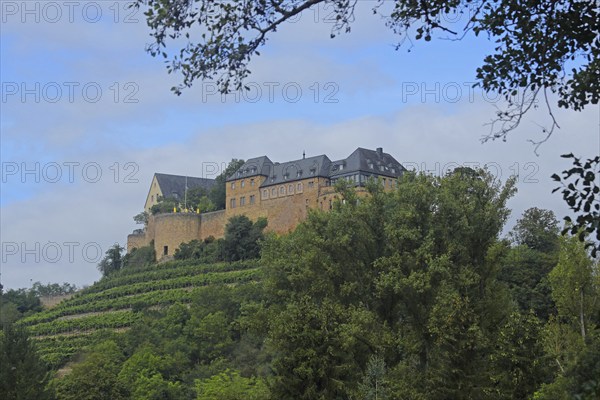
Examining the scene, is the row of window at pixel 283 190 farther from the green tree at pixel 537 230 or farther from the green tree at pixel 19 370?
the green tree at pixel 19 370

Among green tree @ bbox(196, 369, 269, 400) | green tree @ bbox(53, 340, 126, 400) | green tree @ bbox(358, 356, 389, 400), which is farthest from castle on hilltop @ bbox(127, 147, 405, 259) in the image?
green tree @ bbox(358, 356, 389, 400)

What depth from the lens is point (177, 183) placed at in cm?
12088

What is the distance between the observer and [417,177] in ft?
130

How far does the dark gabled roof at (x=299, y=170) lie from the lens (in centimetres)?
8938

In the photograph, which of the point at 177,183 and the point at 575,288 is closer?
the point at 575,288

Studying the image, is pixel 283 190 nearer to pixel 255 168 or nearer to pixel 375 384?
pixel 255 168

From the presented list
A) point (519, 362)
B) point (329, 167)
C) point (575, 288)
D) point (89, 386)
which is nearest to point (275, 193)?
point (329, 167)

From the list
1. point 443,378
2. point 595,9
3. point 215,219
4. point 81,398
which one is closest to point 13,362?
point 81,398

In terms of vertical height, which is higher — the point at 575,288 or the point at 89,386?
the point at 575,288

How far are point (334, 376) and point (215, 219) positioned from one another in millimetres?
65908

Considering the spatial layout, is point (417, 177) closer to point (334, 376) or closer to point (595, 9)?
point (334, 376)

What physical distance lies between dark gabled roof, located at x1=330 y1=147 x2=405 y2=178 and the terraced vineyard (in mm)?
11410

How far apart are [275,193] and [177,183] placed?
3199 centimetres

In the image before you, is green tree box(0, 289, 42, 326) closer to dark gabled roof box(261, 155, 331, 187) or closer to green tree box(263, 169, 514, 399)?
dark gabled roof box(261, 155, 331, 187)
